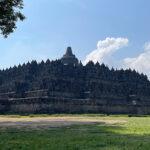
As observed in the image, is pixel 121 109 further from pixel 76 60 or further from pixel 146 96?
pixel 76 60

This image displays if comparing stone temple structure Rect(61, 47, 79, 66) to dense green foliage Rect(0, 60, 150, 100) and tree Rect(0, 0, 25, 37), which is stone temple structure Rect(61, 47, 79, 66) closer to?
dense green foliage Rect(0, 60, 150, 100)

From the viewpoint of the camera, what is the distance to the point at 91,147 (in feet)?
42.7

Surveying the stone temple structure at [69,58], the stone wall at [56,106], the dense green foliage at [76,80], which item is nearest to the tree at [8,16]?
the stone wall at [56,106]

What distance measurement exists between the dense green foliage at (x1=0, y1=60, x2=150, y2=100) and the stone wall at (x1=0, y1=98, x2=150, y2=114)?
6.00 meters

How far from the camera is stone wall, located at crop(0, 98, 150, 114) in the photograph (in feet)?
184

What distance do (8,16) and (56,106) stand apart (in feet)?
119

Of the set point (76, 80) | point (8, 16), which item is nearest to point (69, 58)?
point (76, 80)

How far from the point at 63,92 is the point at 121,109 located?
12.6 m

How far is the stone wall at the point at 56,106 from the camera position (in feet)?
184

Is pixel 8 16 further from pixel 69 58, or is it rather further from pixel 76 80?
pixel 69 58

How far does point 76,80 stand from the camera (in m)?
79.8

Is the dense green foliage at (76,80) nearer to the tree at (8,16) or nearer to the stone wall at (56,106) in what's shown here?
the stone wall at (56,106)

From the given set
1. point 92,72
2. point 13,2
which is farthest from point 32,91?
point 13,2

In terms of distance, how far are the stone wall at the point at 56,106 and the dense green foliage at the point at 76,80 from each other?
6.00m
